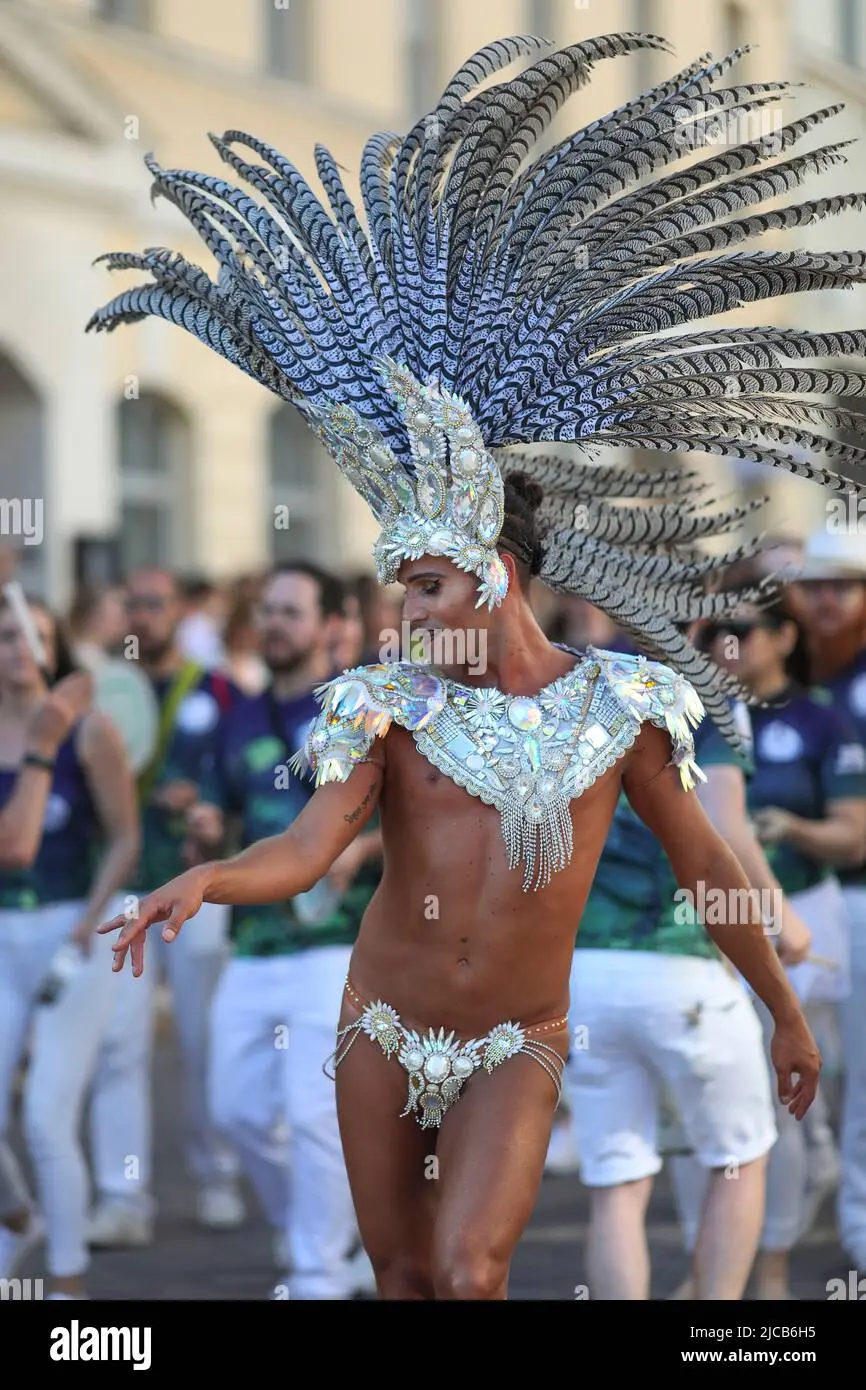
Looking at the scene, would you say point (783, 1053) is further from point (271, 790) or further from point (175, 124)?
point (175, 124)

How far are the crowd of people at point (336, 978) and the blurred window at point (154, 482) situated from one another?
11811mm

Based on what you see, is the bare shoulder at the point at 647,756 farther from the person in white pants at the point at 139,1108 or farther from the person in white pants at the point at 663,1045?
the person in white pants at the point at 139,1108

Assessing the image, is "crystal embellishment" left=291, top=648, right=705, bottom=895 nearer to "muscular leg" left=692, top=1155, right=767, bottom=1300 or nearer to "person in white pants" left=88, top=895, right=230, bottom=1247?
"muscular leg" left=692, top=1155, right=767, bottom=1300

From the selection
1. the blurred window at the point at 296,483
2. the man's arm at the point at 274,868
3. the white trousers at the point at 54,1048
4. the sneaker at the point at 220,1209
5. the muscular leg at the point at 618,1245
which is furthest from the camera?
the blurred window at the point at 296,483

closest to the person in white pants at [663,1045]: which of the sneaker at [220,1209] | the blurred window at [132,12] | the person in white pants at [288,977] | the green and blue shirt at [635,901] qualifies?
the green and blue shirt at [635,901]

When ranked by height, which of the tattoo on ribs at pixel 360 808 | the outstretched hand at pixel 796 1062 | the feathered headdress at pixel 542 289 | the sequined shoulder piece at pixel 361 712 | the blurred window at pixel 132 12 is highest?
the blurred window at pixel 132 12

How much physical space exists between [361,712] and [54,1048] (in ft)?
10.3

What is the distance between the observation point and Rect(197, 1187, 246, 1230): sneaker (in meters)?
8.65

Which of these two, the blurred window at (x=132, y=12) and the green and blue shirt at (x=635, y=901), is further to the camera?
the blurred window at (x=132, y=12)

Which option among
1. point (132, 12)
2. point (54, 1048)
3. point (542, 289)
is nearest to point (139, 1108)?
point (54, 1048)

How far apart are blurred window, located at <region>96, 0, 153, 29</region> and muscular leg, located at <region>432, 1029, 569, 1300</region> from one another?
16.5 meters

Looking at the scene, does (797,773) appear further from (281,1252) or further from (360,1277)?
(281,1252)

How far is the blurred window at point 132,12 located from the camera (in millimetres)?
19828
